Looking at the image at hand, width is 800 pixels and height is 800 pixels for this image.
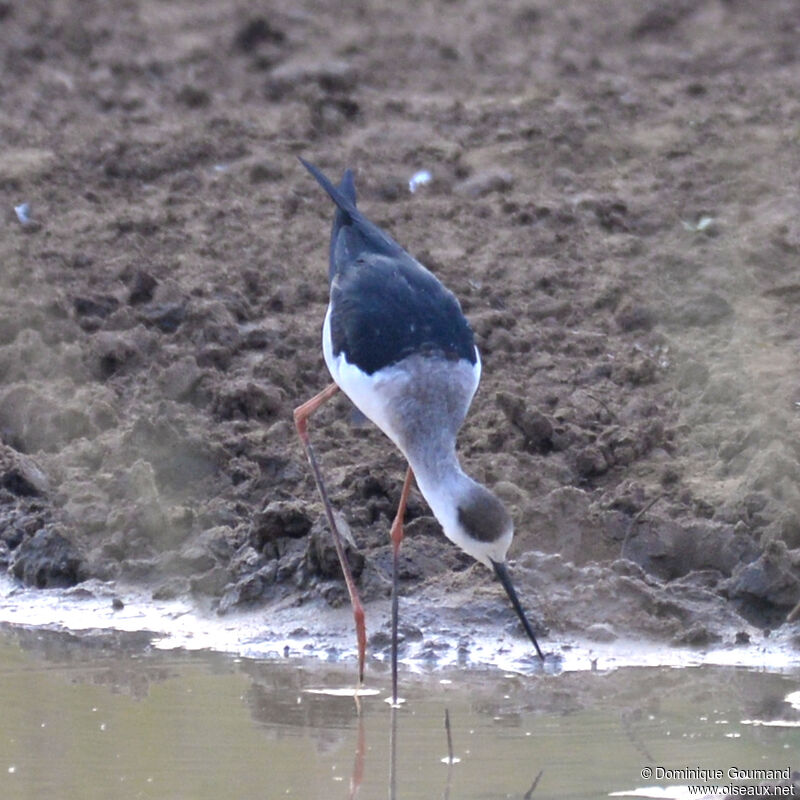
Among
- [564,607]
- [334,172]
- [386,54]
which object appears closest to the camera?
[564,607]

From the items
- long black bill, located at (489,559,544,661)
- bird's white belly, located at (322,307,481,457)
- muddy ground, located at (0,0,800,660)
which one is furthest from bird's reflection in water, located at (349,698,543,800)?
bird's white belly, located at (322,307,481,457)

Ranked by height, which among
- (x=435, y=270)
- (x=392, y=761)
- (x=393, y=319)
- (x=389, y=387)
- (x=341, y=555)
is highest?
(x=393, y=319)

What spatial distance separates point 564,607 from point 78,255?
4.05 m

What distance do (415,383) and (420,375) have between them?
1.5 inches

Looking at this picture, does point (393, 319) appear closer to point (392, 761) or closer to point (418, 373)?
point (418, 373)

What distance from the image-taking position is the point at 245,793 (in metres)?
5.38

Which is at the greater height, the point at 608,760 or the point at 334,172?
the point at 608,760

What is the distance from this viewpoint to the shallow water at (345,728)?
549 cm

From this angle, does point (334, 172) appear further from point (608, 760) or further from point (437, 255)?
point (608, 760)

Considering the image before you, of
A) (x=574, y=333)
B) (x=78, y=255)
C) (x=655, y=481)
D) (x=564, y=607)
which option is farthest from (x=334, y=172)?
(x=564, y=607)

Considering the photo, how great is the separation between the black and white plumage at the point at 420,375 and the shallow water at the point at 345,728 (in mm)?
459

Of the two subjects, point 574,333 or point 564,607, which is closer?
point 564,607

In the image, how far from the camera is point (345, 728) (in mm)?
6059

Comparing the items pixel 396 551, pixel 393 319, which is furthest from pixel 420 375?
pixel 396 551
